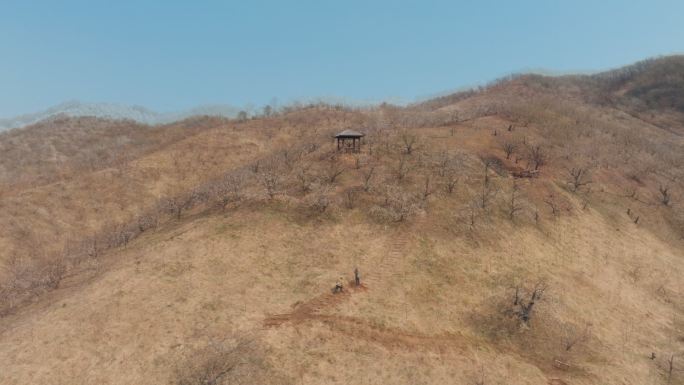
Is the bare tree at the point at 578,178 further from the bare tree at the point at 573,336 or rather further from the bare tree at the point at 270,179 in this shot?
the bare tree at the point at 270,179

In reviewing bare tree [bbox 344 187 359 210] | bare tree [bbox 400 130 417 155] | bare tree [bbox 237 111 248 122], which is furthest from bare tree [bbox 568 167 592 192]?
bare tree [bbox 237 111 248 122]

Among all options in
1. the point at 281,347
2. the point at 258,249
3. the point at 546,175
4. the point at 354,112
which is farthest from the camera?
the point at 354,112

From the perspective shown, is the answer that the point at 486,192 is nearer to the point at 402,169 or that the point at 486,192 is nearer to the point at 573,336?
the point at 402,169

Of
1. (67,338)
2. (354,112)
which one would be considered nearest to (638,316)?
(67,338)

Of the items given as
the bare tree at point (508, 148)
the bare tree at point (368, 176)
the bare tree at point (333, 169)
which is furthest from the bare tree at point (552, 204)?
the bare tree at point (333, 169)

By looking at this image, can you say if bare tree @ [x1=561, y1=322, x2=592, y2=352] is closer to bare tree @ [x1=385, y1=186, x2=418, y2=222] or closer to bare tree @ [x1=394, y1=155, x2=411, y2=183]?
bare tree @ [x1=385, y1=186, x2=418, y2=222]

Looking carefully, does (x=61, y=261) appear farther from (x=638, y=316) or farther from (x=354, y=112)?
(x=354, y=112)

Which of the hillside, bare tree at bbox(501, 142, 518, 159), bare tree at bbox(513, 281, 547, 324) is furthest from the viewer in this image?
bare tree at bbox(501, 142, 518, 159)
